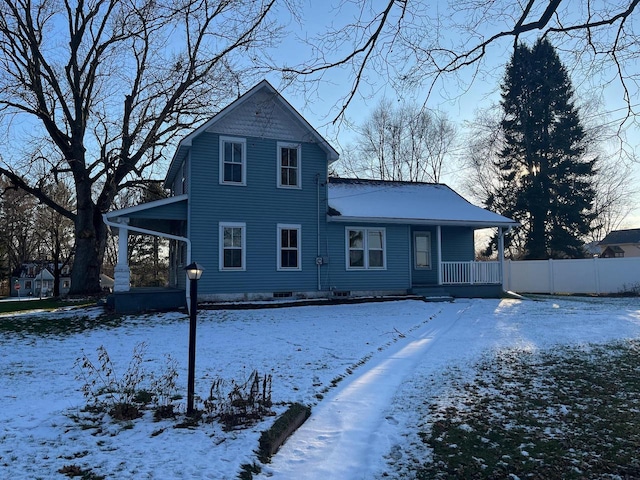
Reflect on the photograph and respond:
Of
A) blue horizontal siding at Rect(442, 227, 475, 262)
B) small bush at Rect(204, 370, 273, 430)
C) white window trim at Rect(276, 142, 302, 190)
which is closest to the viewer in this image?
small bush at Rect(204, 370, 273, 430)

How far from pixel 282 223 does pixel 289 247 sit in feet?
2.82

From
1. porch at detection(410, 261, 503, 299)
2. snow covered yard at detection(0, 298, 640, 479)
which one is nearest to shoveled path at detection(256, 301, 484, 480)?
snow covered yard at detection(0, 298, 640, 479)

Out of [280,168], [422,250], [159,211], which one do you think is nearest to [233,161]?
[280,168]

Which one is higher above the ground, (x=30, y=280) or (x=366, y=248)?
(x=366, y=248)

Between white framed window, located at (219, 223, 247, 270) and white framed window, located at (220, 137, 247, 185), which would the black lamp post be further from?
white framed window, located at (220, 137, 247, 185)

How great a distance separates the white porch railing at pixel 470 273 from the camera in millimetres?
18781

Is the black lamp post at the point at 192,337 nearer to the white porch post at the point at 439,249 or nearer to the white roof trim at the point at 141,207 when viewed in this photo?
the white roof trim at the point at 141,207

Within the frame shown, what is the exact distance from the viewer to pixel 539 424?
477 centimetres

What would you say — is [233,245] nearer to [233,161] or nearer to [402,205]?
[233,161]

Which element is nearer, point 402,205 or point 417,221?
point 417,221

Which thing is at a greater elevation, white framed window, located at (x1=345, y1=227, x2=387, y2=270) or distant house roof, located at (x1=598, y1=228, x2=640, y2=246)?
distant house roof, located at (x1=598, y1=228, x2=640, y2=246)

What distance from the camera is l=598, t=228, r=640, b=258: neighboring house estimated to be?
Result: 161 feet

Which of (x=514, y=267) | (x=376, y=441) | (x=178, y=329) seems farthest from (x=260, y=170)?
(x=514, y=267)

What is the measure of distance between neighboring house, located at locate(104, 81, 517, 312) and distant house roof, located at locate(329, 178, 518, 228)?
56 millimetres
